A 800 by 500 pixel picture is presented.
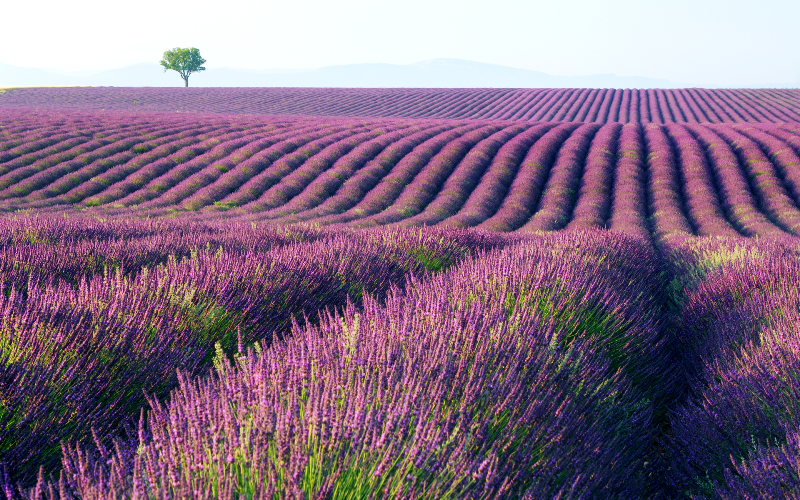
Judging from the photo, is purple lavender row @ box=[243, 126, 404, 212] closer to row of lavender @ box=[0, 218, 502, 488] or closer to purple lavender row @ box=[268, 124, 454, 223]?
purple lavender row @ box=[268, 124, 454, 223]

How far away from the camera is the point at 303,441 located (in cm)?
153

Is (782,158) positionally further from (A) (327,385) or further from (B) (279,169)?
(A) (327,385)

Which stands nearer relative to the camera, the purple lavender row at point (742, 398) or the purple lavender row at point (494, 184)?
the purple lavender row at point (742, 398)

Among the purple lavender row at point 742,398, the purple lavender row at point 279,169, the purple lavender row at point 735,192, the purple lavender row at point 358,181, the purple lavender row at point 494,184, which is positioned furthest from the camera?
the purple lavender row at point 279,169

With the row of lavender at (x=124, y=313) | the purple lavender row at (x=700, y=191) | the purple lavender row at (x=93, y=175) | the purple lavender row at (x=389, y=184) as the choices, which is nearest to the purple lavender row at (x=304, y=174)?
the purple lavender row at (x=389, y=184)

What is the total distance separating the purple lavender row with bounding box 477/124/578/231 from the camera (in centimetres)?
1292

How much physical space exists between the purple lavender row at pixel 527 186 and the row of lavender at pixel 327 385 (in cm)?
782

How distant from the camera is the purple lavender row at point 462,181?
13.3m

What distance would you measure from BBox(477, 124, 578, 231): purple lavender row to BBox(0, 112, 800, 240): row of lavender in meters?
0.08

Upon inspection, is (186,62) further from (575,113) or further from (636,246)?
(636,246)

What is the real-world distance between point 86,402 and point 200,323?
3.16 ft

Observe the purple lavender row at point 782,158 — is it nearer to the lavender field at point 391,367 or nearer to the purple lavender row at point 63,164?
the lavender field at point 391,367

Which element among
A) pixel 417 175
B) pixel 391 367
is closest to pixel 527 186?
pixel 417 175

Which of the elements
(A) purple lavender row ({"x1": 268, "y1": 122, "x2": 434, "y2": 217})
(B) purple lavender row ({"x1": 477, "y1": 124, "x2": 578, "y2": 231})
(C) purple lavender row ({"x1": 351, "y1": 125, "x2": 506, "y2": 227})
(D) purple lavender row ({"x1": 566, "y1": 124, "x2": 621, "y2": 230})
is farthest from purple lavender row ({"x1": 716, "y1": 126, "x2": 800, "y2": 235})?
(A) purple lavender row ({"x1": 268, "y1": 122, "x2": 434, "y2": 217})
